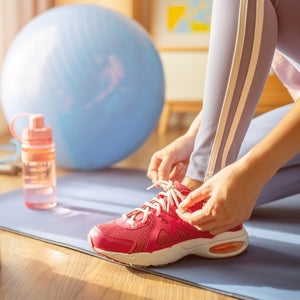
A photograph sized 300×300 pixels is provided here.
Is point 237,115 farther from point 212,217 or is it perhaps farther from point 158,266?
point 158,266

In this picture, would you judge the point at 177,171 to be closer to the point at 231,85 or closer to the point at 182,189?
the point at 182,189

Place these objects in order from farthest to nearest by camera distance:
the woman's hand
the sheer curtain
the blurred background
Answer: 1. the blurred background
2. the sheer curtain
3. the woman's hand

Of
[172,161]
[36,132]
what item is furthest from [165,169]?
[36,132]

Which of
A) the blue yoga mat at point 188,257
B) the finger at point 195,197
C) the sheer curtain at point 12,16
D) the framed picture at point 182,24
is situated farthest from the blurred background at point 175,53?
the finger at point 195,197

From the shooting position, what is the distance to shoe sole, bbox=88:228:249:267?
34.6 inches

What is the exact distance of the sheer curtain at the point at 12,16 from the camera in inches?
104

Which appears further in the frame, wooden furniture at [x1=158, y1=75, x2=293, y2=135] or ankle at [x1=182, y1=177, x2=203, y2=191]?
wooden furniture at [x1=158, y1=75, x2=293, y2=135]

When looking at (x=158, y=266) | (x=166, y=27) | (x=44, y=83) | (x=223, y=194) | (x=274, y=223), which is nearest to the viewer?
(x=223, y=194)

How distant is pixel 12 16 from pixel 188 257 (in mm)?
2166

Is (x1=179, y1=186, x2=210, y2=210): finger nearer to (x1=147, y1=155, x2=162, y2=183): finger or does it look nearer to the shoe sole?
the shoe sole

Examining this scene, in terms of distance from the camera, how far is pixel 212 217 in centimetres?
76

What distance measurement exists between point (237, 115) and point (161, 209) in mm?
228

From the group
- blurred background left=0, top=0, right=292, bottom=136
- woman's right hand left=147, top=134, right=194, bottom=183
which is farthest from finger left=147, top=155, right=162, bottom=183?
blurred background left=0, top=0, right=292, bottom=136

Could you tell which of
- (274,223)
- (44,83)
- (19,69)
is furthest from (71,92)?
(274,223)
